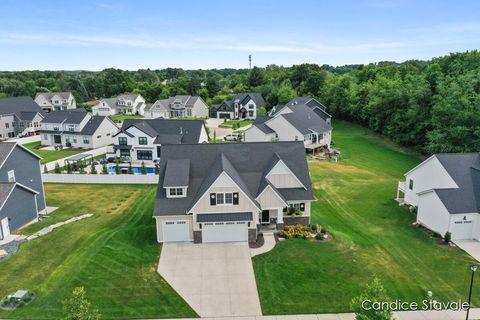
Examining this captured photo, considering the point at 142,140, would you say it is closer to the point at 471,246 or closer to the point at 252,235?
the point at 252,235

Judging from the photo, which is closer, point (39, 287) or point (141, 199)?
point (39, 287)

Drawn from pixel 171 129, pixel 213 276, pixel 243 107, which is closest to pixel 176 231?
pixel 213 276

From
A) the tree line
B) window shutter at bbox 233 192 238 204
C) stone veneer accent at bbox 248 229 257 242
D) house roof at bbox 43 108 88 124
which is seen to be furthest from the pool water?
the tree line

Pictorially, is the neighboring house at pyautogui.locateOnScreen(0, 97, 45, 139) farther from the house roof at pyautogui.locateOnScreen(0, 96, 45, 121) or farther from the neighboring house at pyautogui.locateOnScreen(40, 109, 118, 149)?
the neighboring house at pyautogui.locateOnScreen(40, 109, 118, 149)

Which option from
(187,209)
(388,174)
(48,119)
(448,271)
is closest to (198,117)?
(48,119)

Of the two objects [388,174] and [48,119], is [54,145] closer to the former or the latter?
[48,119]

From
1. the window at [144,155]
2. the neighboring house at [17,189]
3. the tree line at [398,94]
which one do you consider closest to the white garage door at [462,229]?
the tree line at [398,94]
